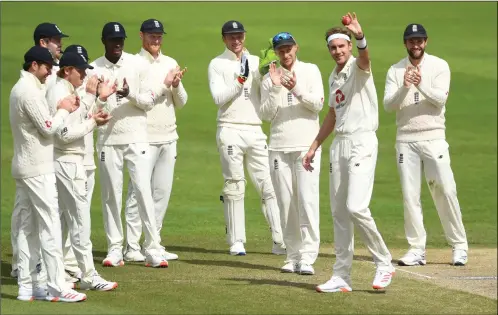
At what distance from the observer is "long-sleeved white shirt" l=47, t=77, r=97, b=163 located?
10.8m

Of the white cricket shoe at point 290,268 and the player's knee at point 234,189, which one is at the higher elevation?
the player's knee at point 234,189

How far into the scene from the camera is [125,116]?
12844mm

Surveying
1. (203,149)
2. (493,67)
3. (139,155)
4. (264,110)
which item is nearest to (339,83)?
(264,110)

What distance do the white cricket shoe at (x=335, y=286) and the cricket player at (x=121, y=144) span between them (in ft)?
7.15

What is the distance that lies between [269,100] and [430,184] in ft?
6.57

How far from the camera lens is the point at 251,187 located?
19.0 m

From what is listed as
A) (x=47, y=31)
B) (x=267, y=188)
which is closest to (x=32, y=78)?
(x=47, y=31)

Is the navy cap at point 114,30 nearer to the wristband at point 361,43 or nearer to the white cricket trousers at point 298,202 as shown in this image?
the white cricket trousers at point 298,202

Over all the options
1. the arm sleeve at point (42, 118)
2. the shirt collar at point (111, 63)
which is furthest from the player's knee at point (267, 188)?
→ the arm sleeve at point (42, 118)

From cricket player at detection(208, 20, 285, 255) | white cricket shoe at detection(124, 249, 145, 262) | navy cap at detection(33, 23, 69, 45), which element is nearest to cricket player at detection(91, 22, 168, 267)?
white cricket shoe at detection(124, 249, 145, 262)

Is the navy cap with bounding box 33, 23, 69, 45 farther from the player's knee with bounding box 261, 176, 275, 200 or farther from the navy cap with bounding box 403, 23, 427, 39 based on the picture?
the navy cap with bounding box 403, 23, 427, 39

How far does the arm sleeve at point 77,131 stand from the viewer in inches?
424

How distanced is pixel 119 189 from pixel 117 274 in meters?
1.12

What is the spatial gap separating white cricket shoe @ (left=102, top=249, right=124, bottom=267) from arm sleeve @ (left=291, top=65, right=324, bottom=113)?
238cm
